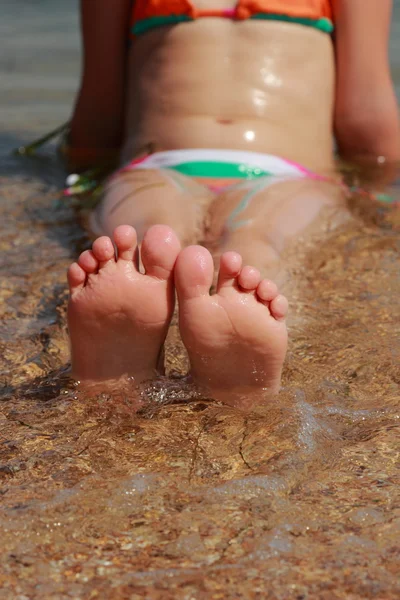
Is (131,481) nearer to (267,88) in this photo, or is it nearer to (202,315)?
(202,315)

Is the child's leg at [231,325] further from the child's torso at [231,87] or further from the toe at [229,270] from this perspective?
the child's torso at [231,87]

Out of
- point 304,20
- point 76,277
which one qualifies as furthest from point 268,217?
point 304,20

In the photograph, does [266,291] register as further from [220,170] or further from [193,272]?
[220,170]

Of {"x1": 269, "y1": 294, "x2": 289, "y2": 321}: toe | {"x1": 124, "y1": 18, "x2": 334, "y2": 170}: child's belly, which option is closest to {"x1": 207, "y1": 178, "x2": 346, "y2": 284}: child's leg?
{"x1": 124, "y1": 18, "x2": 334, "y2": 170}: child's belly

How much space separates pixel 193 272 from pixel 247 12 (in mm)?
1452

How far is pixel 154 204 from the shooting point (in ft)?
7.63

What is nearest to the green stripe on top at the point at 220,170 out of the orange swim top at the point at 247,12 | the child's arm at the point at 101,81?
the orange swim top at the point at 247,12

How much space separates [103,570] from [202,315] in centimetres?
58

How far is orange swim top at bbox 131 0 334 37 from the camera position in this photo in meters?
2.77

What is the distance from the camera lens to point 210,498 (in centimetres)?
140

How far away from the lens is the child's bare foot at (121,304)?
66.1 inches

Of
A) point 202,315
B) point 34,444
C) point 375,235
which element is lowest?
point 375,235

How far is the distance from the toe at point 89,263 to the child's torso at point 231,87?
1099 mm

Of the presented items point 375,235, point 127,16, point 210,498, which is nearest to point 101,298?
point 210,498
